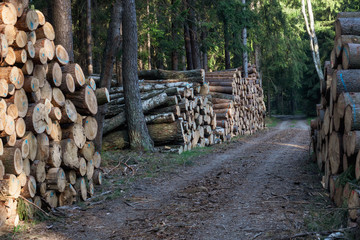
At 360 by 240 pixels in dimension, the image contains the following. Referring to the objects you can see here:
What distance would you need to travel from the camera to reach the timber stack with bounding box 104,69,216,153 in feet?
37.9

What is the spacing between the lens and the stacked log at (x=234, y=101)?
17.0 meters

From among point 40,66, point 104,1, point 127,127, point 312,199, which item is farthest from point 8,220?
point 104,1

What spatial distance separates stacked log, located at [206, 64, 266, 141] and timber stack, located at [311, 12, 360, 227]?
953 centimetres

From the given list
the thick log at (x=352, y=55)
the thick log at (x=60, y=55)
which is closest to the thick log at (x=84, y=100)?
the thick log at (x=60, y=55)

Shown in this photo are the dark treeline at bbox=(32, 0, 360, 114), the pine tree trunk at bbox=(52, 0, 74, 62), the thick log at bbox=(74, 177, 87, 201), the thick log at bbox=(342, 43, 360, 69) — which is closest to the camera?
the thick log at bbox=(342, 43, 360, 69)

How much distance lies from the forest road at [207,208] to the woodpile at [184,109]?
9.51ft

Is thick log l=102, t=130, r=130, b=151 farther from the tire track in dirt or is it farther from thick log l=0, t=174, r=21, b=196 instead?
thick log l=0, t=174, r=21, b=196

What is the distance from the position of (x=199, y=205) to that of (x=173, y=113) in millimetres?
6032

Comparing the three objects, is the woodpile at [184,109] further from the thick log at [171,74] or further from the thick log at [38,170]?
the thick log at [38,170]

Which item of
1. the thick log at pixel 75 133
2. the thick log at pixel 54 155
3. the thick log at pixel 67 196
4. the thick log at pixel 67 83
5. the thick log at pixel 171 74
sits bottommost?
the thick log at pixel 67 196

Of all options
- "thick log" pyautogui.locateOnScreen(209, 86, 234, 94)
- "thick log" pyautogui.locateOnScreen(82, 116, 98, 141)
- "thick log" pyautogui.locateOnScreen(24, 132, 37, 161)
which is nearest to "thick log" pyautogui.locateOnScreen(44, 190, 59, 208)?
"thick log" pyautogui.locateOnScreen(24, 132, 37, 161)

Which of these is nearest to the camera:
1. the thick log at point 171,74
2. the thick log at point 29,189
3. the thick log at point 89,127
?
the thick log at point 29,189

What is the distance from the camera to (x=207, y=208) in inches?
222

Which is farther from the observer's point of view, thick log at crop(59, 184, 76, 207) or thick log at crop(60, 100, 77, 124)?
thick log at crop(60, 100, 77, 124)
